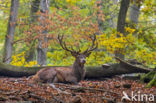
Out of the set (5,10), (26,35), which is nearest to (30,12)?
(5,10)

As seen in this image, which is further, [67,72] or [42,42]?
[42,42]

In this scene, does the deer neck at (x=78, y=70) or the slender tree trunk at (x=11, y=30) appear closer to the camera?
the deer neck at (x=78, y=70)

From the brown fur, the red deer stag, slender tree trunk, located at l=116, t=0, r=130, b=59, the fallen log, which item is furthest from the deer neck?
slender tree trunk, located at l=116, t=0, r=130, b=59

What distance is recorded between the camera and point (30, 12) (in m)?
19.0

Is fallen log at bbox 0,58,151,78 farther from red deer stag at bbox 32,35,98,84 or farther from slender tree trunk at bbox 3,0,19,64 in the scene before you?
slender tree trunk at bbox 3,0,19,64

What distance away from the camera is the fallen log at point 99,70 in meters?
10.5

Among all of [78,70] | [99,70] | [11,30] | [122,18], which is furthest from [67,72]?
[11,30]

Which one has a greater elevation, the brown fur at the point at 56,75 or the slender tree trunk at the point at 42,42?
the slender tree trunk at the point at 42,42

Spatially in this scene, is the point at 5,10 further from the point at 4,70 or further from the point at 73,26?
the point at 4,70

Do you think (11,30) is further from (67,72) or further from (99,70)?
(99,70)

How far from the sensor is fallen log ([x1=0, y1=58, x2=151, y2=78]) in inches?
412

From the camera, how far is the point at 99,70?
35.5ft

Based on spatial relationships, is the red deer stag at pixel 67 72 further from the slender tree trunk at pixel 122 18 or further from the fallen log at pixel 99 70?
the slender tree trunk at pixel 122 18

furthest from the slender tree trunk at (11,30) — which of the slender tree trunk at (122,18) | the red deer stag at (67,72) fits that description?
the slender tree trunk at (122,18)
